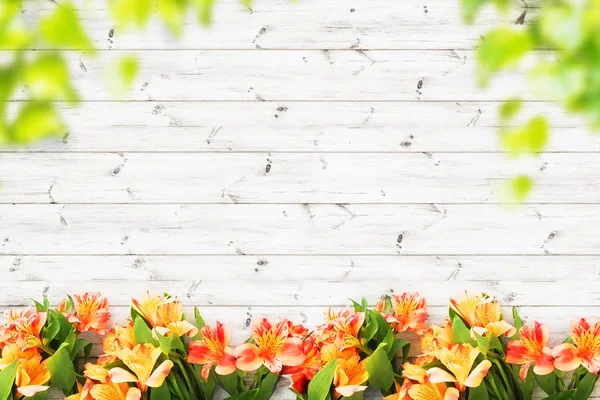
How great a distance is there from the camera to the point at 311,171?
5.58 ft

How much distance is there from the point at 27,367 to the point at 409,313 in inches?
38.7

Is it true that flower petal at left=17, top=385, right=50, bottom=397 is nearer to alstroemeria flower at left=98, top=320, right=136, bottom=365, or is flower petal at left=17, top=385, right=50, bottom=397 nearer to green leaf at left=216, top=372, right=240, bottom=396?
alstroemeria flower at left=98, top=320, right=136, bottom=365

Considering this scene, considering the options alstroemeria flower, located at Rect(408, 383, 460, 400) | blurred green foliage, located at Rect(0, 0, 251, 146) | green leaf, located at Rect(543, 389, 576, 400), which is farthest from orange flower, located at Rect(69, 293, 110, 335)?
blurred green foliage, located at Rect(0, 0, 251, 146)

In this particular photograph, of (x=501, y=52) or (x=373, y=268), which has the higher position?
(x=501, y=52)

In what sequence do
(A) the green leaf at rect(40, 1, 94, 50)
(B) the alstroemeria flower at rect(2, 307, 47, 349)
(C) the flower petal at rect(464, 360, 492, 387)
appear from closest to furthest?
(A) the green leaf at rect(40, 1, 94, 50) → (C) the flower petal at rect(464, 360, 492, 387) → (B) the alstroemeria flower at rect(2, 307, 47, 349)

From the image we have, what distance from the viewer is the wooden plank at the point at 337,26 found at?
1684 millimetres

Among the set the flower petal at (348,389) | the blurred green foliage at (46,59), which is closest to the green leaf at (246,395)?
the flower petal at (348,389)

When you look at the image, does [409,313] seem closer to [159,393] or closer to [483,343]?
[483,343]

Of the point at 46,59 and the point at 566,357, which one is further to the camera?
the point at 566,357

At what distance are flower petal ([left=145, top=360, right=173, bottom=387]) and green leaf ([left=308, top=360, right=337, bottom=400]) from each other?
1.16 ft

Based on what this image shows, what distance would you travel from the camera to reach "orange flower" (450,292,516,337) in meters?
1.64

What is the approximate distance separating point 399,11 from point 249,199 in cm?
62

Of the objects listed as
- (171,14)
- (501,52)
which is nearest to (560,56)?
(501,52)

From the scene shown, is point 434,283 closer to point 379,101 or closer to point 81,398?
point 379,101
